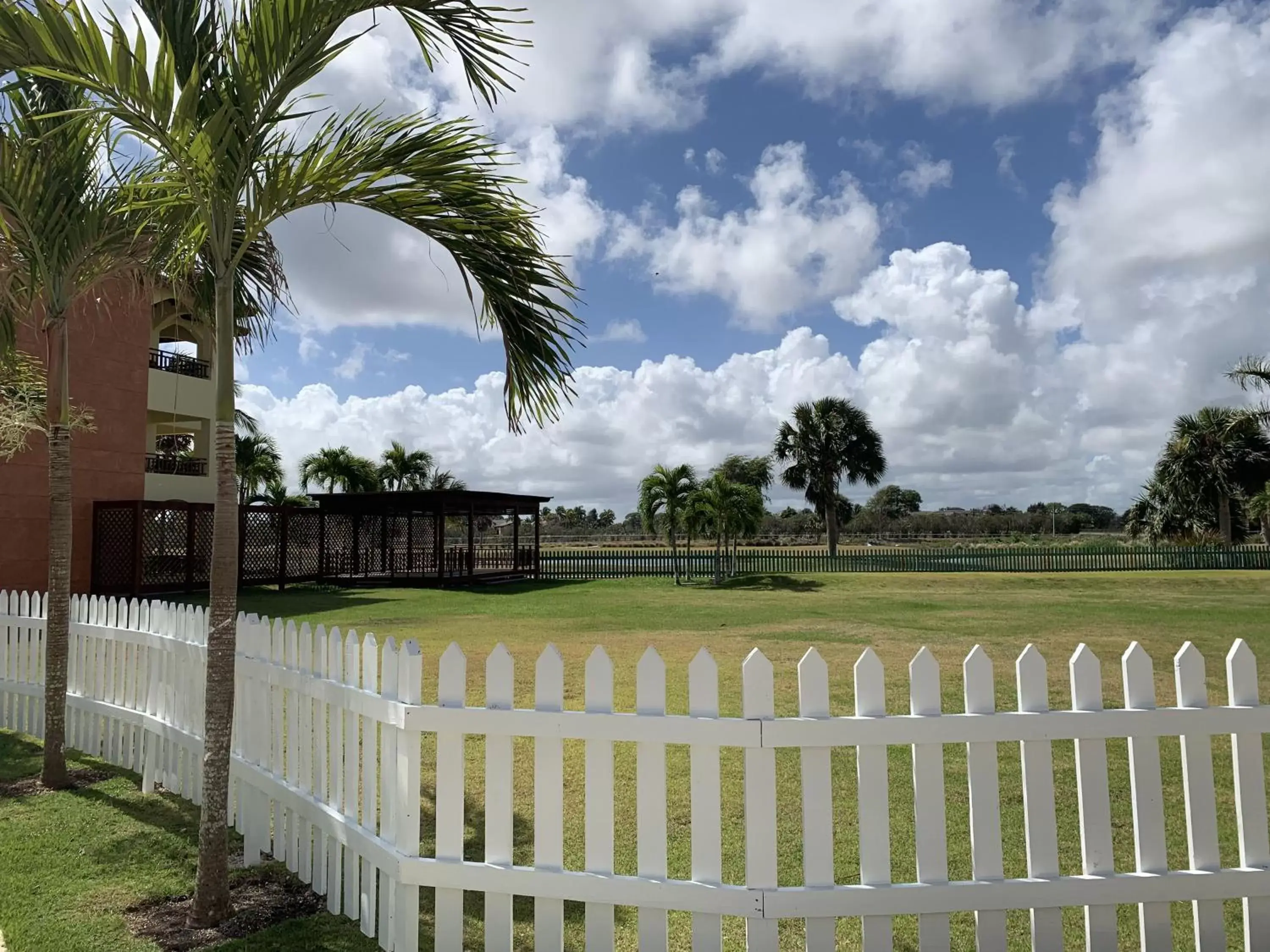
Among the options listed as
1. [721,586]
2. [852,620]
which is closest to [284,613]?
[852,620]

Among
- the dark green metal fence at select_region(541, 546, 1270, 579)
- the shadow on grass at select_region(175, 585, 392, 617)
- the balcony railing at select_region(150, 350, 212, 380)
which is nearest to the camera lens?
the shadow on grass at select_region(175, 585, 392, 617)

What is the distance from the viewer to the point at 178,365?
20562mm

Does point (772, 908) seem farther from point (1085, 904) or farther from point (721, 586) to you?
point (721, 586)

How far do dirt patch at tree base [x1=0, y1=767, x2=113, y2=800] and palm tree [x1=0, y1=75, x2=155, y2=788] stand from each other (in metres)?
0.07

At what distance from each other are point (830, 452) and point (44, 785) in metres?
32.5

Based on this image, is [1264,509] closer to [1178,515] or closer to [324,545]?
[1178,515]

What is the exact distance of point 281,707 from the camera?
3.98 meters

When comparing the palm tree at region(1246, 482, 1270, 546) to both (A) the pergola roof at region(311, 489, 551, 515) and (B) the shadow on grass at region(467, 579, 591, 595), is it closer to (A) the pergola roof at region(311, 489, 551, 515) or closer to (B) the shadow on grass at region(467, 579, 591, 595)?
(B) the shadow on grass at region(467, 579, 591, 595)

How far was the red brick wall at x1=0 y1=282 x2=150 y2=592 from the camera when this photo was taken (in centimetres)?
1498

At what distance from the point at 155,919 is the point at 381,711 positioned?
145cm

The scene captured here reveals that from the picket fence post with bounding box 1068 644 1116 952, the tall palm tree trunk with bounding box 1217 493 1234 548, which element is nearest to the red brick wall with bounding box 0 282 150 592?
Result: the picket fence post with bounding box 1068 644 1116 952

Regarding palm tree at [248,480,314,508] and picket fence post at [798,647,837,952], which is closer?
picket fence post at [798,647,837,952]

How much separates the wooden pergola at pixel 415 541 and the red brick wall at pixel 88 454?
6.66m

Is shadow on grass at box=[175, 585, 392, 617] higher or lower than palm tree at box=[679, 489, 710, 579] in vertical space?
lower
